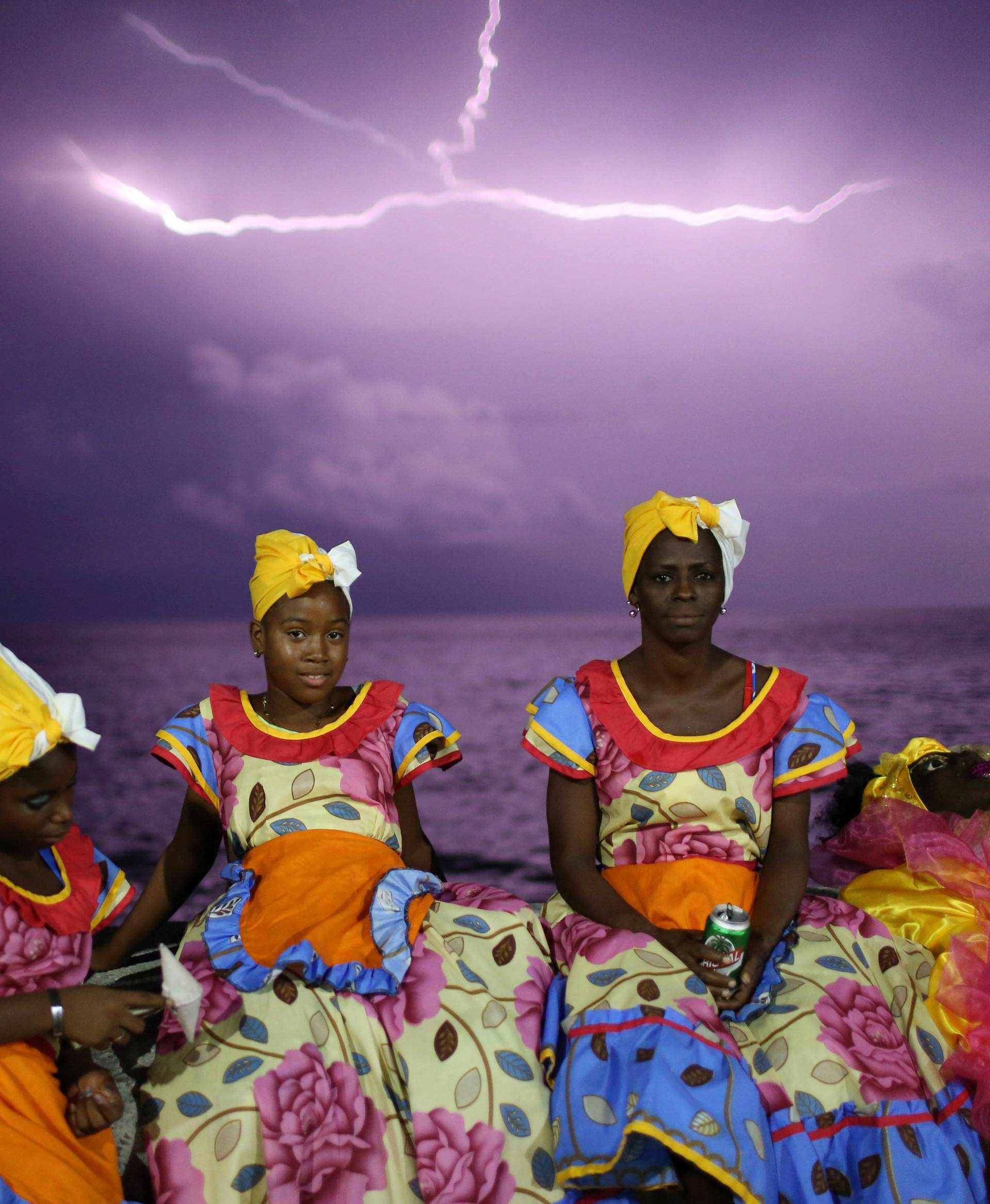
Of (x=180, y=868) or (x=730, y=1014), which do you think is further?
(x=180, y=868)

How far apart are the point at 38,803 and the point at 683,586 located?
1675 mm

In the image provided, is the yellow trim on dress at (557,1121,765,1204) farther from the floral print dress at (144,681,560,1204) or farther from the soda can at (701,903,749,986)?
the soda can at (701,903,749,986)

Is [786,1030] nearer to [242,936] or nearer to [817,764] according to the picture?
[817,764]

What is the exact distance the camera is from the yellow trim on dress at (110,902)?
7.53 feet

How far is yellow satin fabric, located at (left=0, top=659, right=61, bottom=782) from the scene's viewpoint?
1.98 m

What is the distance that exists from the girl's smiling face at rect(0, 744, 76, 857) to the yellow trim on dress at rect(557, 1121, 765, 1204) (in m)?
1.27

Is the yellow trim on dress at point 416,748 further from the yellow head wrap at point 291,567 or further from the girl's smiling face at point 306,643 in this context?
the yellow head wrap at point 291,567

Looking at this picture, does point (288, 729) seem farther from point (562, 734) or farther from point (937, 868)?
point (937, 868)

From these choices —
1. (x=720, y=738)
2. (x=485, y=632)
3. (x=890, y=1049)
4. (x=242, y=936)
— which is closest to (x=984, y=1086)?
(x=890, y=1049)

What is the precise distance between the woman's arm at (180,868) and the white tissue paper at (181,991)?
1.71 feet

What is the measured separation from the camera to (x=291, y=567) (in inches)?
111

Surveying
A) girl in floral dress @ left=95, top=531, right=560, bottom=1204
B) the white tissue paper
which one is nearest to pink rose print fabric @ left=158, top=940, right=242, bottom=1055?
girl in floral dress @ left=95, top=531, right=560, bottom=1204

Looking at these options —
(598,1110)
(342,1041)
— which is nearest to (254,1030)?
(342,1041)

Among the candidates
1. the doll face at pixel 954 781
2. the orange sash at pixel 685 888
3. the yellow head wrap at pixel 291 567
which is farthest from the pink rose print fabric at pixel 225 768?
the doll face at pixel 954 781
